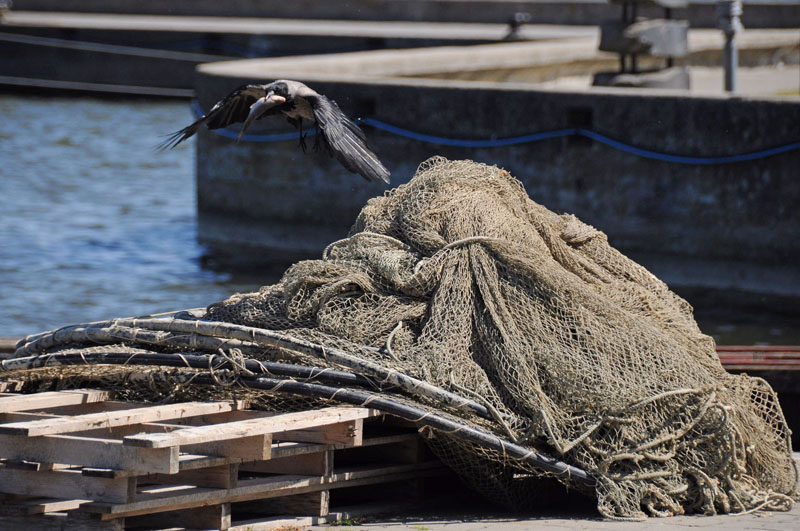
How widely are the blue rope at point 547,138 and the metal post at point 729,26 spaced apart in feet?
10.6

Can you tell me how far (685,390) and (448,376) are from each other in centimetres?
107

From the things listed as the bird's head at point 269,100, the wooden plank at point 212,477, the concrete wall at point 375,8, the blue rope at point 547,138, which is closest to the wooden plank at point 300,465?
the wooden plank at point 212,477

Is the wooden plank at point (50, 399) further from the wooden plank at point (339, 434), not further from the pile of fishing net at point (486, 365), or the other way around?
the wooden plank at point (339, 434)

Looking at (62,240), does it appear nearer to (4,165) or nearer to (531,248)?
(4,165)

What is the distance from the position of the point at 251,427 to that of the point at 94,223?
12677mm

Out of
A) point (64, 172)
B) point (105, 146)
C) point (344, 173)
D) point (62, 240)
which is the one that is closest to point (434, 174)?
point (344, 173)

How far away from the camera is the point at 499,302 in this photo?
5934 millimetres

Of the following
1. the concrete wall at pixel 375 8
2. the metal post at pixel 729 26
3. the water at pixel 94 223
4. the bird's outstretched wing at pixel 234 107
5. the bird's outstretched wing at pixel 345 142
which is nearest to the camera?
the bird's outstretched wing at pixel 345 142

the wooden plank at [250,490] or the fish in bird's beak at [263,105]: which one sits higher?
the fish in bird's beak at [263,105]

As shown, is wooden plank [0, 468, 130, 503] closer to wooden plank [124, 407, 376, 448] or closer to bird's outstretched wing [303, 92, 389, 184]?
wooden plank [124, 407, 376, 448]

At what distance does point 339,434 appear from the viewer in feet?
17.6

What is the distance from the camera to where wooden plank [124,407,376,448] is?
184 inches

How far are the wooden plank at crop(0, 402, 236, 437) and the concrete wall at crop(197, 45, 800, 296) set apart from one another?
308 inches

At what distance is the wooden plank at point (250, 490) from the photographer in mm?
4816
